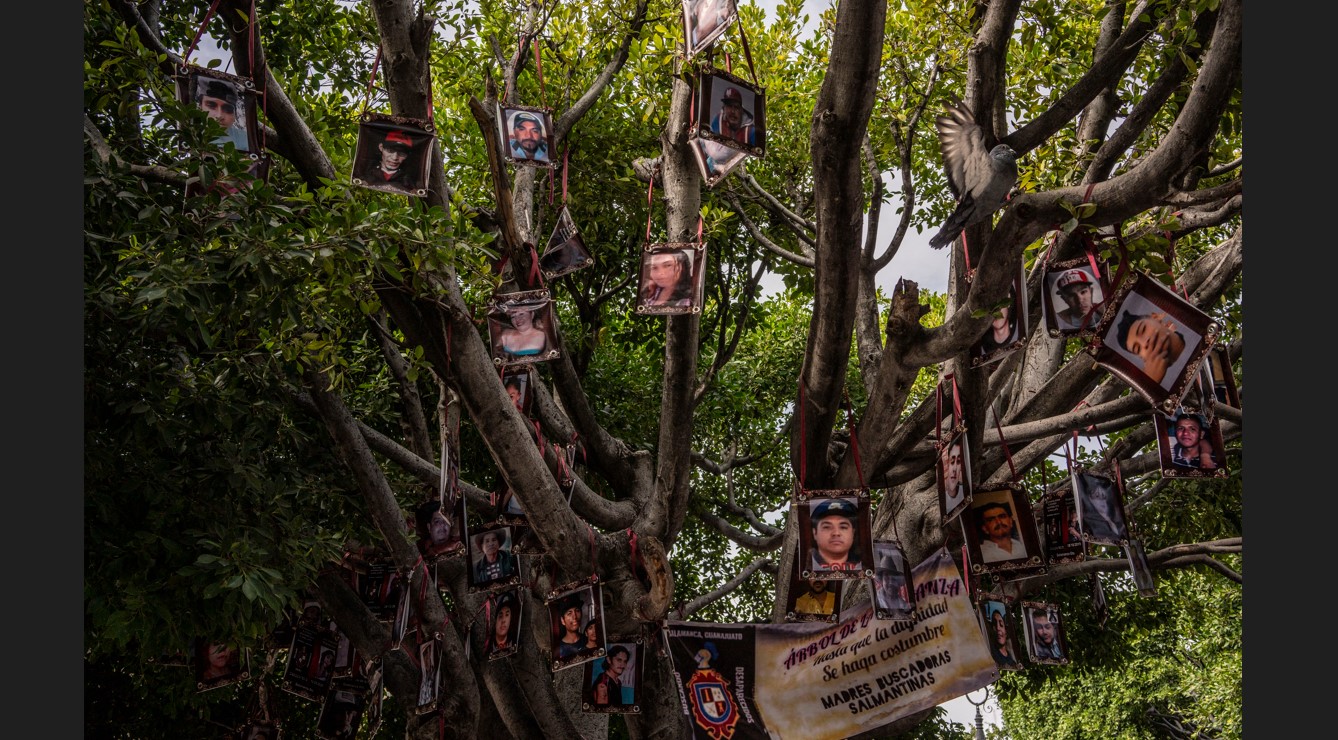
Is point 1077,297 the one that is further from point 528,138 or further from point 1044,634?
point 1044,634

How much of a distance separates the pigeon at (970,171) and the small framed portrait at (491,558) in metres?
3.23

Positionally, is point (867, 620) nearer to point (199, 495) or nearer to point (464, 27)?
point (199, 495)

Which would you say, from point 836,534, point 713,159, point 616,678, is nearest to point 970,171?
point 713,159

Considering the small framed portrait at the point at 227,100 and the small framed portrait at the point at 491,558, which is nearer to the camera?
the small framed portrait at the point at 227,100

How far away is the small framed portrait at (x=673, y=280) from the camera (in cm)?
491

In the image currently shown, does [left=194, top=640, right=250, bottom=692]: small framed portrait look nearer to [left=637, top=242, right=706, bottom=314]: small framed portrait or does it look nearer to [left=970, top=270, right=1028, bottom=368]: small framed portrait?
[left=637, top=242, right=706, bottom=314]: small framed portrait

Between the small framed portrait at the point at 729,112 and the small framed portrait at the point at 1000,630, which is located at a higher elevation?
the small framed portrait at the point at 729,112

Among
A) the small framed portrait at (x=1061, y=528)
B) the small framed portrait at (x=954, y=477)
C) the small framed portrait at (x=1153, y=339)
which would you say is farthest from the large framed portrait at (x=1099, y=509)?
the small framed portrait at (x=1153, y=339)

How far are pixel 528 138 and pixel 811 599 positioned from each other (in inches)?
114

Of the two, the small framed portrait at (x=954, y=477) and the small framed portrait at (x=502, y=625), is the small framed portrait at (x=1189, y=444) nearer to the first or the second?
the small framed portrait at (x=954, y=477)

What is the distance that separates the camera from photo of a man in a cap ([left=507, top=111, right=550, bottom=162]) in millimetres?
5551

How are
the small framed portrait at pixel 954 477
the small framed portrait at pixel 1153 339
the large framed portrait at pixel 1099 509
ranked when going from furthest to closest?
the large framed portrait at pixel 1099 509
the small framed portrait at pixel 954 477
the small framed portrait at pixel 1153 339

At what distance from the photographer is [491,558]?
5895 mm

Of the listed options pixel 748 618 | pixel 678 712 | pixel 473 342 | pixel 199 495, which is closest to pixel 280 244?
pixel 473 342
